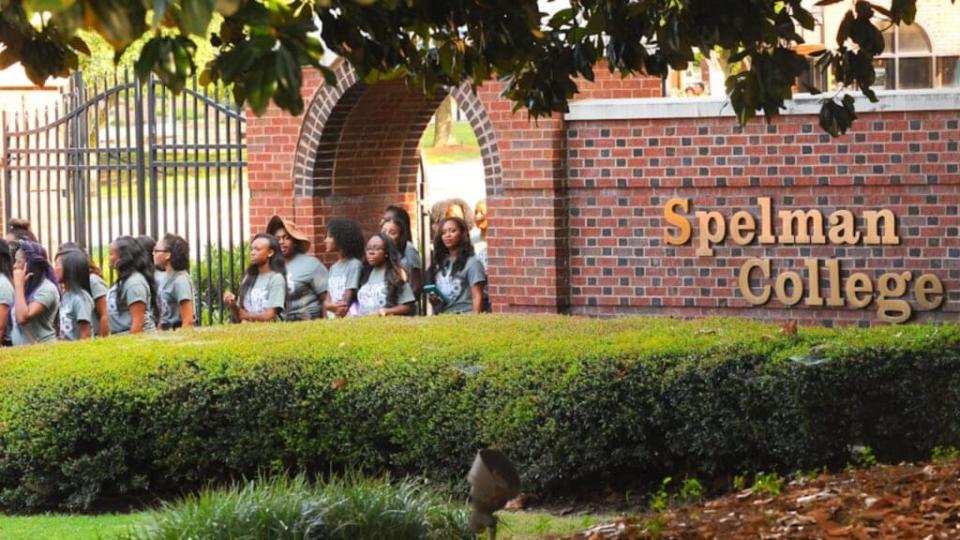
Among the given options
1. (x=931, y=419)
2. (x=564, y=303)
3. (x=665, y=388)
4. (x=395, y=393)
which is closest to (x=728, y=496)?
(x=665, y=388)

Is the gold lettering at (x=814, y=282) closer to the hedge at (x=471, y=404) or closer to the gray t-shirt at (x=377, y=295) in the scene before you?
the hedge at (x=471, y=404)

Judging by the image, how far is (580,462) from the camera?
360 inches

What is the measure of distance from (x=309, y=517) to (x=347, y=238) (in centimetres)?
627

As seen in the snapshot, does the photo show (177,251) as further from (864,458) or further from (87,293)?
(864,458)

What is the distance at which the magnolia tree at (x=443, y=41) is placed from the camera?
3.84 m

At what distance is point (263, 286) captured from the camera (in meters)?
12.7

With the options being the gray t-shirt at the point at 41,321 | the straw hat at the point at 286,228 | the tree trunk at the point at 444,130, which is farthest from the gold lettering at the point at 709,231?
the tree trunk at the point at 444,130

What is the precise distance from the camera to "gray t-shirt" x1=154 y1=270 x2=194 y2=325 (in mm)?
12922

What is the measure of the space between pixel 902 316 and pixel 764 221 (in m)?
1.27

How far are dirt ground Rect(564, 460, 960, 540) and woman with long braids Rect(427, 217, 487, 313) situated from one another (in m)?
5.29

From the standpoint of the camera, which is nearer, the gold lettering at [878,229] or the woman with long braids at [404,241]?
the gold lettering at [878,229]

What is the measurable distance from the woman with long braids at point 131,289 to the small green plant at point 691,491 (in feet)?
16.8

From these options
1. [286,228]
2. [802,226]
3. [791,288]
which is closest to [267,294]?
[286,228]

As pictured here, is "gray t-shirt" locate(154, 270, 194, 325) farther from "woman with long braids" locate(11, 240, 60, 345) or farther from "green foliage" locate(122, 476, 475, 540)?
Result: "green foliage" locate(122, 476, 475, 540)
